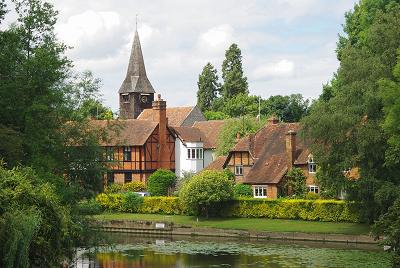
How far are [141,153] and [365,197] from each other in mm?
35902

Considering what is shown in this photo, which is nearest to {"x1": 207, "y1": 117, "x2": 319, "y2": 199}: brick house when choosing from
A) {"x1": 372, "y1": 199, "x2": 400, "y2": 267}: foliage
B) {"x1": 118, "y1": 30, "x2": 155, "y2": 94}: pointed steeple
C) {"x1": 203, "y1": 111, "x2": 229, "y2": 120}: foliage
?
{"x1": 372, "y1": 199, "x2": 400, "y2": 267}: foliage

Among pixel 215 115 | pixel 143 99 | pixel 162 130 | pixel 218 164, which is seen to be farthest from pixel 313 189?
pixel 215 115

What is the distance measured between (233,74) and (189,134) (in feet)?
126

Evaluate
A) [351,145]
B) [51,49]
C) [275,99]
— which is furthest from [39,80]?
[275,99]

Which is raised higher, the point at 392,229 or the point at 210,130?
the point at 210,130

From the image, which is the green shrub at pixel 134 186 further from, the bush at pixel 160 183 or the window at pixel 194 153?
the window at pixel 194 153

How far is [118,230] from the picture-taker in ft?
211

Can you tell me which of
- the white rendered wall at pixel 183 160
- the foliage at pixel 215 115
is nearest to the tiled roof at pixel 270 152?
the white rendered wall at pixel 183 160

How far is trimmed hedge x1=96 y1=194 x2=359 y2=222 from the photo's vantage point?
58.5m

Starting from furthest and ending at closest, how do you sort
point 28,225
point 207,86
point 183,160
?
point 207,86
point 183,160
point 28,225

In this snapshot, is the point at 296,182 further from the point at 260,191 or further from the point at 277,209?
the point at 277,209

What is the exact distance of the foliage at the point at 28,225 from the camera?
80.0 feet

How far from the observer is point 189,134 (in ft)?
297

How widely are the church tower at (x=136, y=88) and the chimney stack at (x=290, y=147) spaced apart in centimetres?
4058
